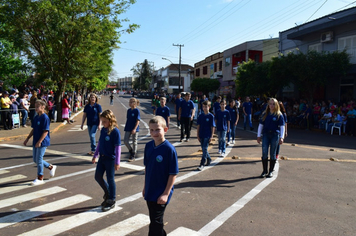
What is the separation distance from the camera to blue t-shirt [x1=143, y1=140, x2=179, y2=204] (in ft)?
11.0

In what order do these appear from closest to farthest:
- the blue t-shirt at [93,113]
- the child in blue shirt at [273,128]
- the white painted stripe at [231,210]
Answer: the white painted stripe at [231,210]
the child in blue shirt at [273,128]
the blue t-shirt at [93,113]

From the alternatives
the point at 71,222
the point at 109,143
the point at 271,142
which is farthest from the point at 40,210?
the point at 271,142

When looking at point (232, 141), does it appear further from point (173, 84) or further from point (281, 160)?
point (173, 84)

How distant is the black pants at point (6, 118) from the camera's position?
15.2 metres

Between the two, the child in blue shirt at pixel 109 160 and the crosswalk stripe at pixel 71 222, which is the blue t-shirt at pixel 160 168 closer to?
the crosswalk stripe at pixel 71 222

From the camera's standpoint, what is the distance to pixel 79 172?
24.1ft

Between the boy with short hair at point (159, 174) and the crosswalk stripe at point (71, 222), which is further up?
the boy with short hair at point (159, 174)

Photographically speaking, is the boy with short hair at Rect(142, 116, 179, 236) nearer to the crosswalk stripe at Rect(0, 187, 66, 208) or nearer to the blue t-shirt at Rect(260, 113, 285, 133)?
the crosswalk stripe at Rect(0, 187, 66, 208)

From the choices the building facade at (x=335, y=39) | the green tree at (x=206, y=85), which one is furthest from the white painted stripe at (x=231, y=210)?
the green tree at (x=206, y=85)

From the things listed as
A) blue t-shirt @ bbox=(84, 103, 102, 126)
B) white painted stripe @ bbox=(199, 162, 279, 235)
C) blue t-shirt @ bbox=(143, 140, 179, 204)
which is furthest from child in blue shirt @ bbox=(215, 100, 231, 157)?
blue t-shirt @ bbox=(143, 140, 179, 204)

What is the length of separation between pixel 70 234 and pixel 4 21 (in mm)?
16332

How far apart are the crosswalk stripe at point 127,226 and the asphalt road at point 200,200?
Result: 1 centimetres

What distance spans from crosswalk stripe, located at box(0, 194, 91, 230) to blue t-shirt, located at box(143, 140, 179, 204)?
2420mm

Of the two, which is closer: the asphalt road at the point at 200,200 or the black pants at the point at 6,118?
the asphalt road at the point at 200,200
